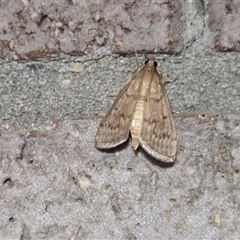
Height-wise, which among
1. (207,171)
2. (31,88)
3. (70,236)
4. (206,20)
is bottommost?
(70,236)

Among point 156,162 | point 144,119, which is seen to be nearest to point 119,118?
point 144,119

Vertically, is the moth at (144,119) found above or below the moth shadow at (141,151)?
above

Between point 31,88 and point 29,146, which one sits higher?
point 31,88

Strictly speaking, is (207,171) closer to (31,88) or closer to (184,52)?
(184,52)

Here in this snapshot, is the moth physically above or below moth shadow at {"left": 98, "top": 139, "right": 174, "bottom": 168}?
above

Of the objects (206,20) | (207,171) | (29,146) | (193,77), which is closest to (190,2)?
(206,20)

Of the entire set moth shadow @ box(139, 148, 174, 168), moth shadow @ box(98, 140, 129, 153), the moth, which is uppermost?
the moth

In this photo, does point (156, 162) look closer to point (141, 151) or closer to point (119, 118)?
point (141, 151)
